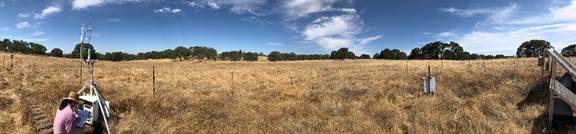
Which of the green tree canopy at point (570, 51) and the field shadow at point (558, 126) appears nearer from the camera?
the field shadow at point (558, 126)

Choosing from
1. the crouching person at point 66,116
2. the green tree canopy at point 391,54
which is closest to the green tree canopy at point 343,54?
the green tree canopy at point 391,54

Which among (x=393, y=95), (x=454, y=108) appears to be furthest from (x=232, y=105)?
(x=454, y=108)

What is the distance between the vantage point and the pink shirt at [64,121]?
6820mm

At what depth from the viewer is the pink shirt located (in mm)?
6820

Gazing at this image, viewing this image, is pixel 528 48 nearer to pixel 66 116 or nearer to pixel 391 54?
pixel 391 54

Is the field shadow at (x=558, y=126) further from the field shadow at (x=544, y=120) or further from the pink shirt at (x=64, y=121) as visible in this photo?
the pink shirt at (x=64, y=121)

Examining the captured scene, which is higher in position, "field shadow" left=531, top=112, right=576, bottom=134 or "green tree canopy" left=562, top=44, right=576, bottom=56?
"green tree canopy" left=562, top=44, right=576, bottom=56

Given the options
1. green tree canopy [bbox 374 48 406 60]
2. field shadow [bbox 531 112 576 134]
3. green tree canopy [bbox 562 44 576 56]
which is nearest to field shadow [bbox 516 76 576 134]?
field shadow [bbox 531 112 576 134]

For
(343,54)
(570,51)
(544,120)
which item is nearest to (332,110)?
(544,120)

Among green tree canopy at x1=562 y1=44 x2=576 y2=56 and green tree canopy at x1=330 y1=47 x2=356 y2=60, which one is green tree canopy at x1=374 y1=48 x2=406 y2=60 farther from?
green tree canopy at x1=562 y1=44 x2=576 y2=56

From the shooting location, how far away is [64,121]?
22.5 feet

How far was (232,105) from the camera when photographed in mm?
14570

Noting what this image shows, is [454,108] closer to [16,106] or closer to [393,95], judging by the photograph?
[393,95]

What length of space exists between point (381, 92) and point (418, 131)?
17.0 feet
